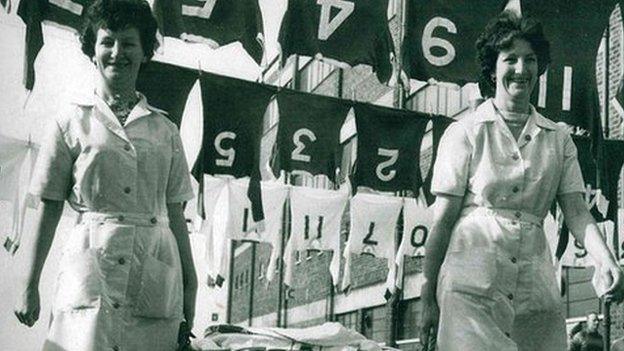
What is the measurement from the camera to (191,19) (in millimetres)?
9578

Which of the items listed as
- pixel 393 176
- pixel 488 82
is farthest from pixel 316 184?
pixel 488 82

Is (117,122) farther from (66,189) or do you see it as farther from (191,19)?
(191,19)

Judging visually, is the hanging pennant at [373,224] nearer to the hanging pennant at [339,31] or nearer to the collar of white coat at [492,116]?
the hanging pennant at [339,31]

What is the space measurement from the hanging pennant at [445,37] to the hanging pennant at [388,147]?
1711 millimetres

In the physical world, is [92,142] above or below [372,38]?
below

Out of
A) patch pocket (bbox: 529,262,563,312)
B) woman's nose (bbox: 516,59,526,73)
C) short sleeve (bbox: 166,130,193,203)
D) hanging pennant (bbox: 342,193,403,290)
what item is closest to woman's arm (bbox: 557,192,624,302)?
patch pocket (bbox: 529,262,563,312)

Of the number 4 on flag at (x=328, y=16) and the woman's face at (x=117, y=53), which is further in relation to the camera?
the number 4 on flag at (x=328, y=16)

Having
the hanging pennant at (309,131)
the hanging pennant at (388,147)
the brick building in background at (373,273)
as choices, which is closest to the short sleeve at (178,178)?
the brick building in background at (373,273)

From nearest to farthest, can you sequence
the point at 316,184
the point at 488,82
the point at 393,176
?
the point at 488,82
the point at 393,176
the point at 316,184

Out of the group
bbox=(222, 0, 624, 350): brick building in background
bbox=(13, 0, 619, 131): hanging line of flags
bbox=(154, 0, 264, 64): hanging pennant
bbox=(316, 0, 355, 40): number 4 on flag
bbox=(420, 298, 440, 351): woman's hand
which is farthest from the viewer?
bbox=(222, 0, 624, 350): brick building in background

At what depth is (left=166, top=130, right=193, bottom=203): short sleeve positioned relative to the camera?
3.73 metres

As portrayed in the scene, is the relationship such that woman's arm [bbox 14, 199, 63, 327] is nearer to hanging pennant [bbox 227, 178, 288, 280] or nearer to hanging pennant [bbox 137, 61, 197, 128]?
hanging pennant [bbox 137, 61, 197, 128]

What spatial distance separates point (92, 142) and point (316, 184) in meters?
25.2

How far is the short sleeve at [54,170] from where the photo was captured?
3.48 metres
